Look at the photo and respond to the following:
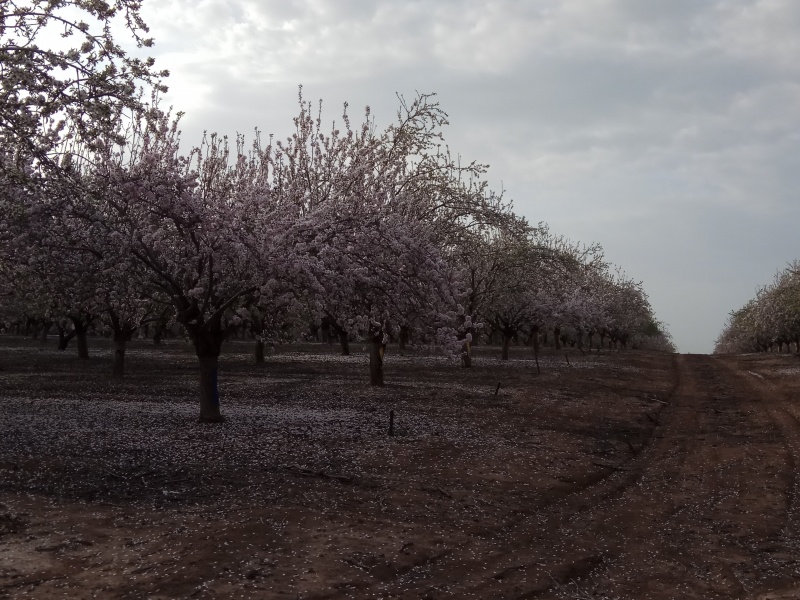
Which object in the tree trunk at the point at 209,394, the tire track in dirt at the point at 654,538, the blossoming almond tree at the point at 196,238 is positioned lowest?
the tire track in dirt at the point at 654,538

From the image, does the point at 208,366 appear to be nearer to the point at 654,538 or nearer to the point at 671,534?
the point at 654,538

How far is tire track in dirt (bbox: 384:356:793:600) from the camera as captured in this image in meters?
9.67

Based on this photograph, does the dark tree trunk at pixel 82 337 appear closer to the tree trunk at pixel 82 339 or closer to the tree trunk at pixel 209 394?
the tree trunk at pixel 82 339

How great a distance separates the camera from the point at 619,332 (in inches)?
4968

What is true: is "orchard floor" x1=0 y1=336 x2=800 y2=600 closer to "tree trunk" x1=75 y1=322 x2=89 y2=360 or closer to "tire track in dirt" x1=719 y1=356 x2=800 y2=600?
"tire track in dirt" x1=719 y1=356 x2=800 y2=600

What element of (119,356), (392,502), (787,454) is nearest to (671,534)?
(392,502)

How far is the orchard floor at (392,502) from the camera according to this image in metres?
9.65

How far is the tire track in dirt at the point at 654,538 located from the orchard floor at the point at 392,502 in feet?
0.16

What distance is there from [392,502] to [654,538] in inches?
184

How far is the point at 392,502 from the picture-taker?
13.7 meters

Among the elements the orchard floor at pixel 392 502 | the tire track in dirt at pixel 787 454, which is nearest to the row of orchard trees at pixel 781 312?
the tire track in dirt at pixel 787 454

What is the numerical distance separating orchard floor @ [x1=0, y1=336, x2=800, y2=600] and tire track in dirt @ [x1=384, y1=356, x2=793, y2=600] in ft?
0.16

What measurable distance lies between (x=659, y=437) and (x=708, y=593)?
1409 centimetres

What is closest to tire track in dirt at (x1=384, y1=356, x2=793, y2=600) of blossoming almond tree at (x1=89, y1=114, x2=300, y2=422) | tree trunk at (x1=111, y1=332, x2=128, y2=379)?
blossoming almond tree at (x1=89, y1=114, x2=300, y2=422)
